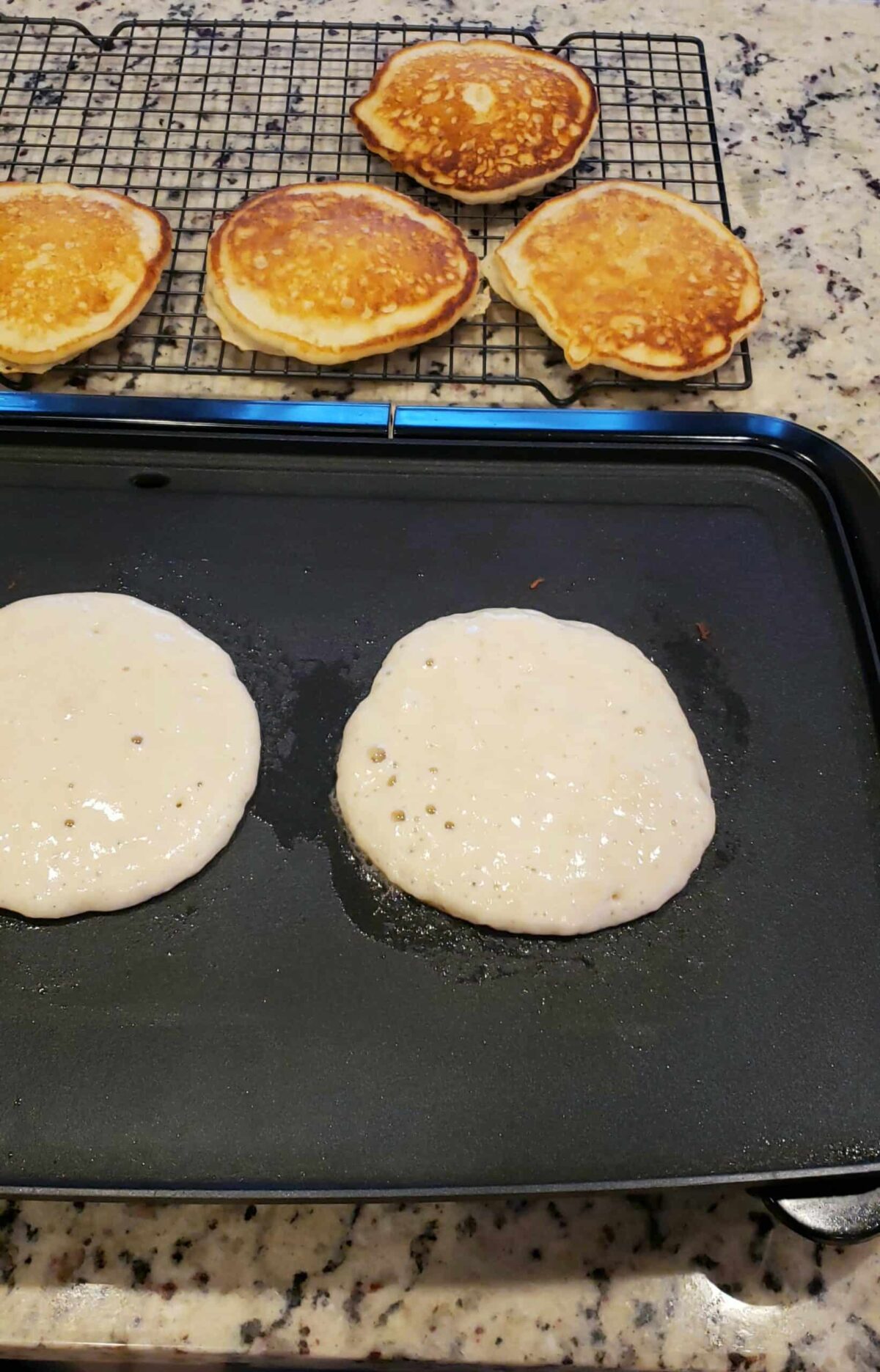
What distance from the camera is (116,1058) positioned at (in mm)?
833

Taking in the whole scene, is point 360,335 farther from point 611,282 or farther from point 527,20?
point 527,20

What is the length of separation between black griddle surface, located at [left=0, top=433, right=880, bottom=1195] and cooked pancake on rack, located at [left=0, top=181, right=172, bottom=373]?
0.15 meters

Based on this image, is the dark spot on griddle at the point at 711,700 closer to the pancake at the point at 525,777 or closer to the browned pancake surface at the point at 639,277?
the pancake at the point at 525,777

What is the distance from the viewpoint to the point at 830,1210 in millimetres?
774

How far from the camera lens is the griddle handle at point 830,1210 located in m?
0.76

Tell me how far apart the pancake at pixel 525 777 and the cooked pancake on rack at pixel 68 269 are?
1.91 ft

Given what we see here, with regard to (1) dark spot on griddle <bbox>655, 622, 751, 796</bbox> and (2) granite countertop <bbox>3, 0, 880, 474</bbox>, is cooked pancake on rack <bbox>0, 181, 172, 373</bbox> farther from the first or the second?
(1) dark spot on griddle <bbox>655, 622, 751, 796</bbox>

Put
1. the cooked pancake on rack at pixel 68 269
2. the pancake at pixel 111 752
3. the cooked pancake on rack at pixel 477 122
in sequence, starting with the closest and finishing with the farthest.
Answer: the pancake at pixel 111 752, the cooked pancake on rack at pixel 68 269, the cooked pancake on rack at pixel 477 122

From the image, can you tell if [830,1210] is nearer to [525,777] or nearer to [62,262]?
[525,777]

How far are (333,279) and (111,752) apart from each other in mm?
657

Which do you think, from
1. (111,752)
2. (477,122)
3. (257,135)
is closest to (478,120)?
(477,122)

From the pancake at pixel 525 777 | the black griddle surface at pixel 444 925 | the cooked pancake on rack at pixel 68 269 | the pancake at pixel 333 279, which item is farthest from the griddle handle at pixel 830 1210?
the cooked pancake on rack at pixel 68 269

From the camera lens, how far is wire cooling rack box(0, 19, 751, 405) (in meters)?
1.26

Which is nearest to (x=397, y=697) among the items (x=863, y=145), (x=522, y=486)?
(x=522, y=486)
